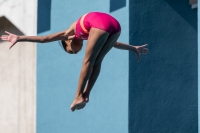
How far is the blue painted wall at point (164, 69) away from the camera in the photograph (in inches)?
320

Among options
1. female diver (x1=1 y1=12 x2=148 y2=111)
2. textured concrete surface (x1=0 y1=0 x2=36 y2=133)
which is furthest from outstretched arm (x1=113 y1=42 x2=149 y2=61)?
Answer: textured concrete surface (x1=0 y1=0 x2=36 y2=133)

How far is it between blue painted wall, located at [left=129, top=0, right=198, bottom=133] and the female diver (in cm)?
262

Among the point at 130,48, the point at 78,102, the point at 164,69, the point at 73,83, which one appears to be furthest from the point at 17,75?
the point at 78,102

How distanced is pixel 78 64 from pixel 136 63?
3.75 ft

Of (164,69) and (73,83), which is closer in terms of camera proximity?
(164,69)

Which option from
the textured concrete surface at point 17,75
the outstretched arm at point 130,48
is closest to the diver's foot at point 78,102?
the outstretched arm at point 130,48

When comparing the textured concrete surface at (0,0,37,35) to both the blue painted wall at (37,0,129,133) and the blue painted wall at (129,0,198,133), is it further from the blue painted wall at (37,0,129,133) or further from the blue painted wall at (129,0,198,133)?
the blue painted wall at (129,0,198,133)

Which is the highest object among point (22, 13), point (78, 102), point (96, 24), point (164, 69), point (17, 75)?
point (22, 13)

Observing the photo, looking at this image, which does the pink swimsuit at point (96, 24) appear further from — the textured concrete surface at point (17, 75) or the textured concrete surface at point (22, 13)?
the textured concrete surface at point (17, 75)

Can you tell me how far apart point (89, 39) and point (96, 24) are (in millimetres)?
160

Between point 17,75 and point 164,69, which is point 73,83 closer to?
Answer: point 164,69

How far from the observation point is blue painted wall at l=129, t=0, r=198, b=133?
8.12m

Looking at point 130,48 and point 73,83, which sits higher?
point 130,48

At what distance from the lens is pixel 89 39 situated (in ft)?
17.3
